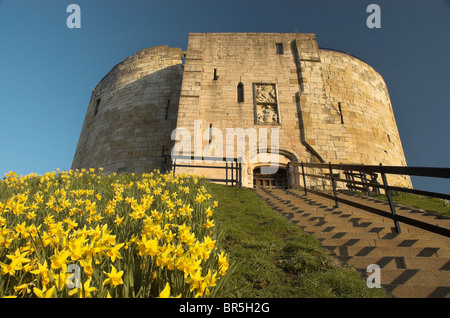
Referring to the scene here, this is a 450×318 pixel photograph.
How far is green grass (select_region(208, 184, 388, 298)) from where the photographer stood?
7.56 feet

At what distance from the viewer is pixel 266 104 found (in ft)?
41.7

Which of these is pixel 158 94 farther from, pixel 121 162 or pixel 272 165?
pixel 272 165

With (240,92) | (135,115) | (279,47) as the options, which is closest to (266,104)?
(240,92)

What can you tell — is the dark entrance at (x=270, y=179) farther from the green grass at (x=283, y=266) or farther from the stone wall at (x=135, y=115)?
the green grass at (x=283, y=266)

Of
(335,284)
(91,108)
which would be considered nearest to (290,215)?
(335,284)

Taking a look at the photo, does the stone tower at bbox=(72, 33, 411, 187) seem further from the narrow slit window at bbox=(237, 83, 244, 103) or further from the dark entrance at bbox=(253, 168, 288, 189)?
the dark entrance at bbox=(253, 168, 288, 189)

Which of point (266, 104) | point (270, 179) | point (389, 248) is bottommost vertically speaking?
point (389, 248)

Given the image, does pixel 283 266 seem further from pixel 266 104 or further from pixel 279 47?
pixel 279 47

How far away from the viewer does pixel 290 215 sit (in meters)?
5.21

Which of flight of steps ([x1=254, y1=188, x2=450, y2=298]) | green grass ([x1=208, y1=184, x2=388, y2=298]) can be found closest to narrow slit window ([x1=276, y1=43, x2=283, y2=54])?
flight of steps ([x1=254, y1=188, x2=450, y2=298])

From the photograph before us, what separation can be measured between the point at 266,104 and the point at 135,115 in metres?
8.14

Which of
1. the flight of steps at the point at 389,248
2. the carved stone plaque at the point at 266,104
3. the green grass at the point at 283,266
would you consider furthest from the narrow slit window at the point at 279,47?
the green grass at the point at 283,266
